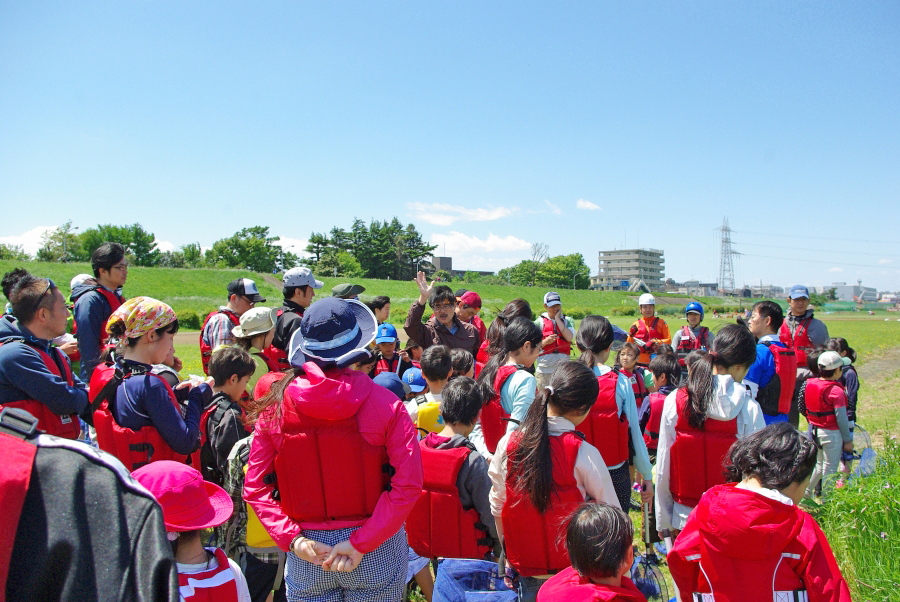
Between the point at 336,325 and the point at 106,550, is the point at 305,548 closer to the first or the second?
the point at 336,325

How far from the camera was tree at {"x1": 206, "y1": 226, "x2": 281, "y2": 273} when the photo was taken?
7306cm

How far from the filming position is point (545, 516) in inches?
103

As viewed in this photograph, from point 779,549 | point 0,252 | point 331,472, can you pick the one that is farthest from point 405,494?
point 0,252

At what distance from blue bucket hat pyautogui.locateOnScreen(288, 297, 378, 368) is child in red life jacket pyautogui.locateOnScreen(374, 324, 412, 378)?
140 inches

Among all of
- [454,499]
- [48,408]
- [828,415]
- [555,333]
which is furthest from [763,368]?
[48,408]

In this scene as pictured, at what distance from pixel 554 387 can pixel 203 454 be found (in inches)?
96.1

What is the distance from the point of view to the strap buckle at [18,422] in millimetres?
914

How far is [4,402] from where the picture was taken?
134 inches

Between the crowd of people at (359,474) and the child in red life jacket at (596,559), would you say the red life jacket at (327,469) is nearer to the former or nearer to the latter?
the crowd of people at (359,474)

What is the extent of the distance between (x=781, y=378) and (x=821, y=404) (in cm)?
90

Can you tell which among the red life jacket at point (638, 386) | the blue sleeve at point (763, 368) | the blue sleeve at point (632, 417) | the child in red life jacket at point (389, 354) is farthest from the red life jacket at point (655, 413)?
the child in red life jacket at point (389, 354)

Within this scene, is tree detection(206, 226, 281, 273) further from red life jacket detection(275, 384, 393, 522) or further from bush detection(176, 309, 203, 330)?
red life jacket detection(275, 384, 393, 522)

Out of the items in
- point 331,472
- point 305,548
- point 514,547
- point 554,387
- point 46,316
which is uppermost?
point 46,316

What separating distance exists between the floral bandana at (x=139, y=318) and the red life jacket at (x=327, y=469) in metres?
1.31
